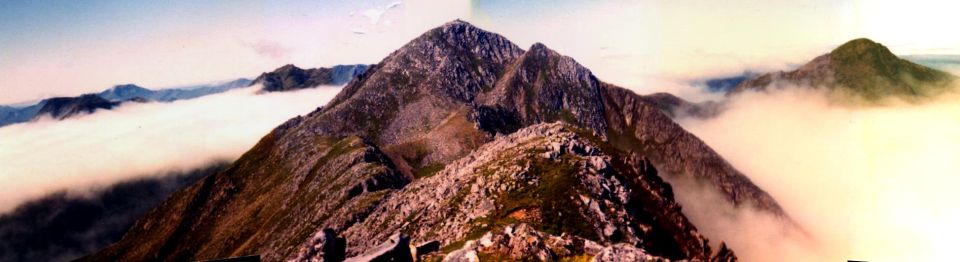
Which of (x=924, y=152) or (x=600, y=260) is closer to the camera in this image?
(x=600, y=260)

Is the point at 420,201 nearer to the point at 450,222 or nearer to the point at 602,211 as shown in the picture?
the point at 450,222

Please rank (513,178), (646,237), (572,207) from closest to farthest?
(572,207) < (646,237) < (513,178)

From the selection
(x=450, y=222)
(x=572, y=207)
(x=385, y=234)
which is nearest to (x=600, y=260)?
(x=572, y=207)

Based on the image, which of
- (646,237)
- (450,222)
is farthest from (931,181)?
(450,222)

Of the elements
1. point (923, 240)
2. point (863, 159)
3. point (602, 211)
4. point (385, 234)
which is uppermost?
point (863, 159)

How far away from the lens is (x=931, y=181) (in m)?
140

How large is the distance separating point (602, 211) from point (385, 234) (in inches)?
2511

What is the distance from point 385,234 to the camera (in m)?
149

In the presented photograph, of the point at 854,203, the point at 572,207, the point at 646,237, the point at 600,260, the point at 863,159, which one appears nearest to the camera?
the point at 600,260

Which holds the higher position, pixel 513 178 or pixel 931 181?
pixel 513 178

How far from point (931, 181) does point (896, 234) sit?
24468 millimetres

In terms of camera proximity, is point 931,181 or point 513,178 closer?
point 513,178

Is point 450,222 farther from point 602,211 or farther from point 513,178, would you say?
point 602,211

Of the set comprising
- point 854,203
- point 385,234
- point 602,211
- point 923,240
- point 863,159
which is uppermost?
point 863,159
